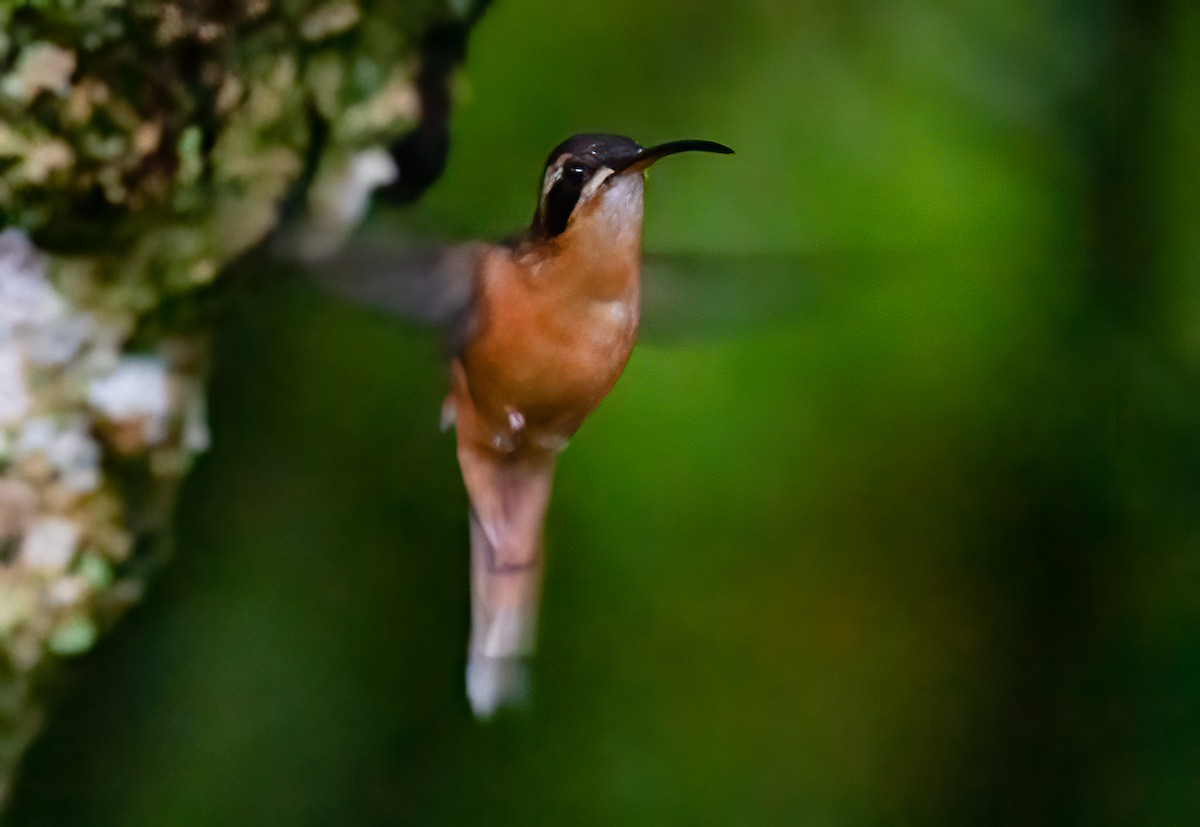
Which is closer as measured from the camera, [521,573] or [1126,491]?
[521,573]

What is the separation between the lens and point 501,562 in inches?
29.6

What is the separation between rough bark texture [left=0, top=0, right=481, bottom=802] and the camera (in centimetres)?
55

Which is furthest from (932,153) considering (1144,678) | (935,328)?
(1144,678)

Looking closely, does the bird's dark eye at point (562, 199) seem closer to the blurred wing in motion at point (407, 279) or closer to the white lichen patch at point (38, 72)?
the blurred wing in motion at point (407, 279)

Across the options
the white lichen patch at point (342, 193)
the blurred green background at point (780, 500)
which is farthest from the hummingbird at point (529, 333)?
the blurred green background at point (780, 500)

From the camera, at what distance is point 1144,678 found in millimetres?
1146

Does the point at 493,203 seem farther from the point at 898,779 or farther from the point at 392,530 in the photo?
the point at 898,779

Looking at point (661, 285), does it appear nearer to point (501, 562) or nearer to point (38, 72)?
point (501, 562)

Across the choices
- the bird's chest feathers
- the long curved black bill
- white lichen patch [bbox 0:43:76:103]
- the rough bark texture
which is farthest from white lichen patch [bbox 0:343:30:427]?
the long curved black bill

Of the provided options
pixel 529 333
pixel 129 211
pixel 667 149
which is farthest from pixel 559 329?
pixel 129 211

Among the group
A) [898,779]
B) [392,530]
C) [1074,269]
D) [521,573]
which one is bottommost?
[898,779]

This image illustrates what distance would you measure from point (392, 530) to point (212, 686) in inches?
8.2

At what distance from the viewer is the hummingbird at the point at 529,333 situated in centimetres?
52

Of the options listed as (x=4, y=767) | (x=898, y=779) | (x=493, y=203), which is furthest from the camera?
(x=898, y=779)
